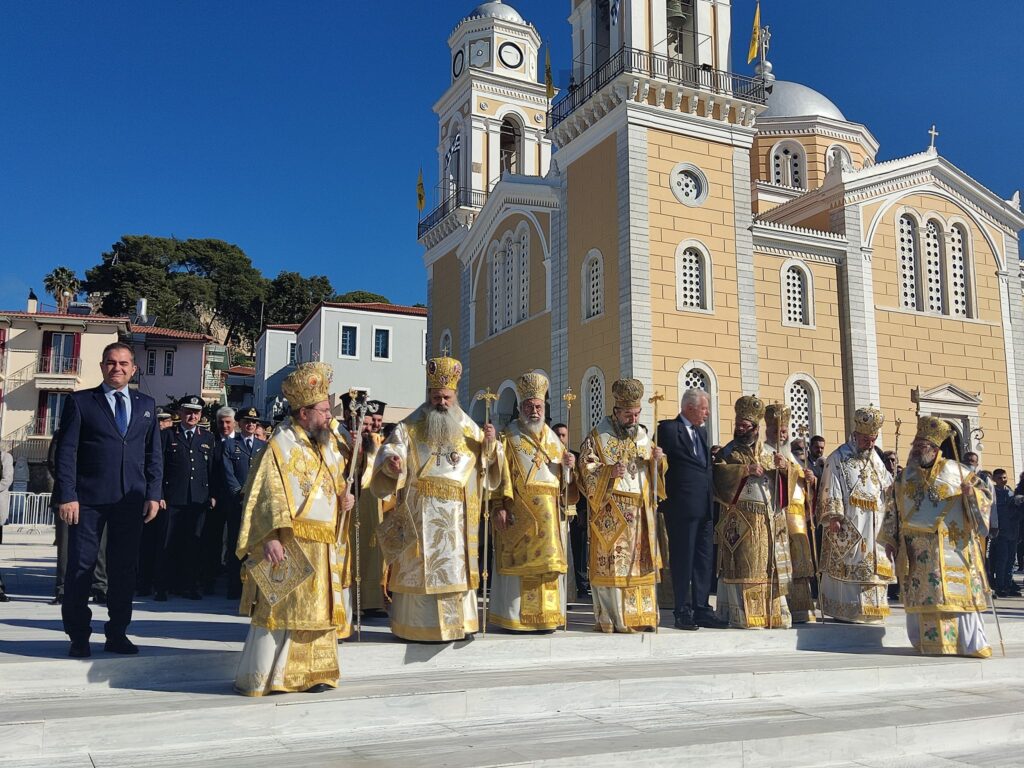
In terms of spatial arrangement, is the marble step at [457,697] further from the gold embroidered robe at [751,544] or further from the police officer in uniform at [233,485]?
the police officer in uniform at [233,485]

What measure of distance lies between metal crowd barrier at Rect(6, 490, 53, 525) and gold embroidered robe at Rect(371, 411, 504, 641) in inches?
773

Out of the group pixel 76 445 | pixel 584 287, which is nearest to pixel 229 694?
pixel 76 445

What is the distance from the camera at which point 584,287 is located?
868 inches

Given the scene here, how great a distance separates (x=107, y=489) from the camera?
213 inches

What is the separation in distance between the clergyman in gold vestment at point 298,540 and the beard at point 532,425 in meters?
1.97

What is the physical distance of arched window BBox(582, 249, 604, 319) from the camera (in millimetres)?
21516

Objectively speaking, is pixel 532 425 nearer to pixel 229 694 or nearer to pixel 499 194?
pixel 229 694

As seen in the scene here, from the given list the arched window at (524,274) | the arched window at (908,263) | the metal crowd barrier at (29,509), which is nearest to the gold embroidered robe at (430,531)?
the arched window at (524,274)

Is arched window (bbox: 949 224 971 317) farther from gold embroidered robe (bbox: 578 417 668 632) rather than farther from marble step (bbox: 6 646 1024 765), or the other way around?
gold embroidered robe (bbox: 578 417 668 632)

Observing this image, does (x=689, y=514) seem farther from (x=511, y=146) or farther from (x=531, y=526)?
(x=511, y=146)

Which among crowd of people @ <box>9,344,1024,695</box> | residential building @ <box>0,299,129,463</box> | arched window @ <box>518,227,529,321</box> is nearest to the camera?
crowd of people @ <box>9,344,1024,695</box>

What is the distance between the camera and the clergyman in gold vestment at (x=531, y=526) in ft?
21.9

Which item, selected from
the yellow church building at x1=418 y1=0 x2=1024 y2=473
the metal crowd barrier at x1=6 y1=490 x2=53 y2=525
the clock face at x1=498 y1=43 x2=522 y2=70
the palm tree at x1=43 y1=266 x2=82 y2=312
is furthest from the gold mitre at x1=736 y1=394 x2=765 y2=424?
the palm tree at x1=43 y1=266 x2=82 y2=312

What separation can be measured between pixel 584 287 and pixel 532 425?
50.1ft
